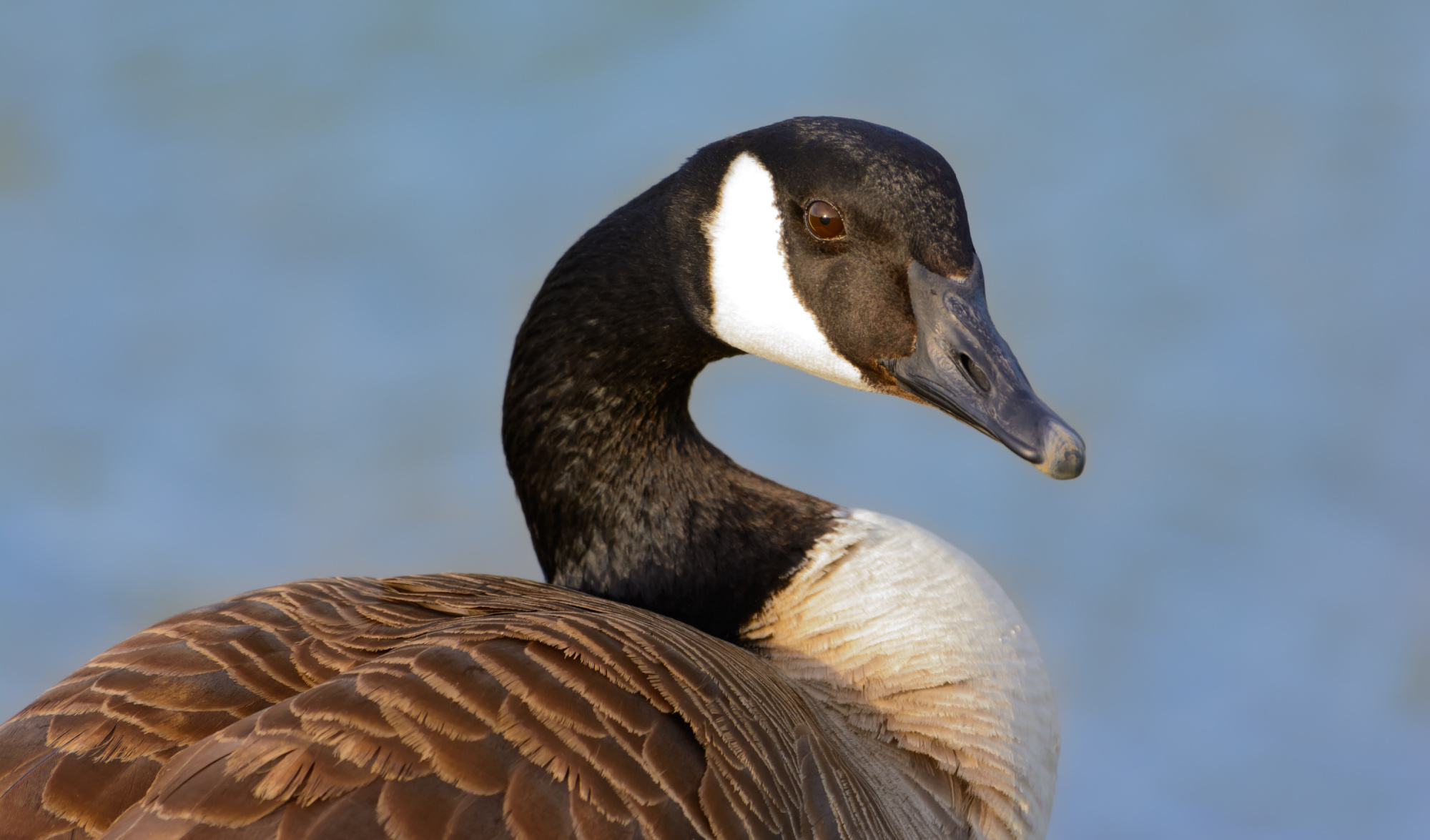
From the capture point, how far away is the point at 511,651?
3.06ft

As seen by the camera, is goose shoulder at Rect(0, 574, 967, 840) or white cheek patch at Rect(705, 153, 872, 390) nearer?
goose shoulder at Rect(0, 574, 967, 840)

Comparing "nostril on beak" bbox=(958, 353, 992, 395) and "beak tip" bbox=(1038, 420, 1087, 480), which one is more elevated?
"nostril on beak" bbox=(958, 353, 992, 395)

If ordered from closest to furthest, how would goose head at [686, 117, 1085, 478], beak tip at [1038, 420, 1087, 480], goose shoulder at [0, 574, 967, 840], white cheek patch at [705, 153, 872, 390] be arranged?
goose shoulder at [0, 574, 967, 840] → beak tip at [1038, 420, 1087, 480] → goose head at [686, 117, 1085, 478] → white cheek patch at [705, 153, 872, 390]

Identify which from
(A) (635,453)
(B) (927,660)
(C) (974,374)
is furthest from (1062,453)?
(A) (635,453)

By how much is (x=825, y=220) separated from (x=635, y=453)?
364 mm

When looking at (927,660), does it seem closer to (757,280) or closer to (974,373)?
(974,373)

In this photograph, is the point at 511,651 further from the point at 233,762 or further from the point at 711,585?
the point at 711,585

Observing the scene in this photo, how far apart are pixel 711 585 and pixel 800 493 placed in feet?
0.56

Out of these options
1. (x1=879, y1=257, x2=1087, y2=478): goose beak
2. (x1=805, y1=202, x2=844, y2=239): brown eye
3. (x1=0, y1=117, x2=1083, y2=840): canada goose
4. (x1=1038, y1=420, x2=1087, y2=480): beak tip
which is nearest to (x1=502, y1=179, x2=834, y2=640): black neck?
(x1=0, y1=117, x2=1083, y2=840): canada goose

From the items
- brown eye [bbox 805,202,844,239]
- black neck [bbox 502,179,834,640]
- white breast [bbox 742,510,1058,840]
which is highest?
brown eye [bbox 805,202,844,239]

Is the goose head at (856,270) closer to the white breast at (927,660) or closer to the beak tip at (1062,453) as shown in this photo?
the beak tip at (1062,453)

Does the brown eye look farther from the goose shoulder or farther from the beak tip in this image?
the goose shoulder

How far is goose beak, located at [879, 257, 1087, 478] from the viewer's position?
1047 mm

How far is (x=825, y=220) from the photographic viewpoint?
121cm
